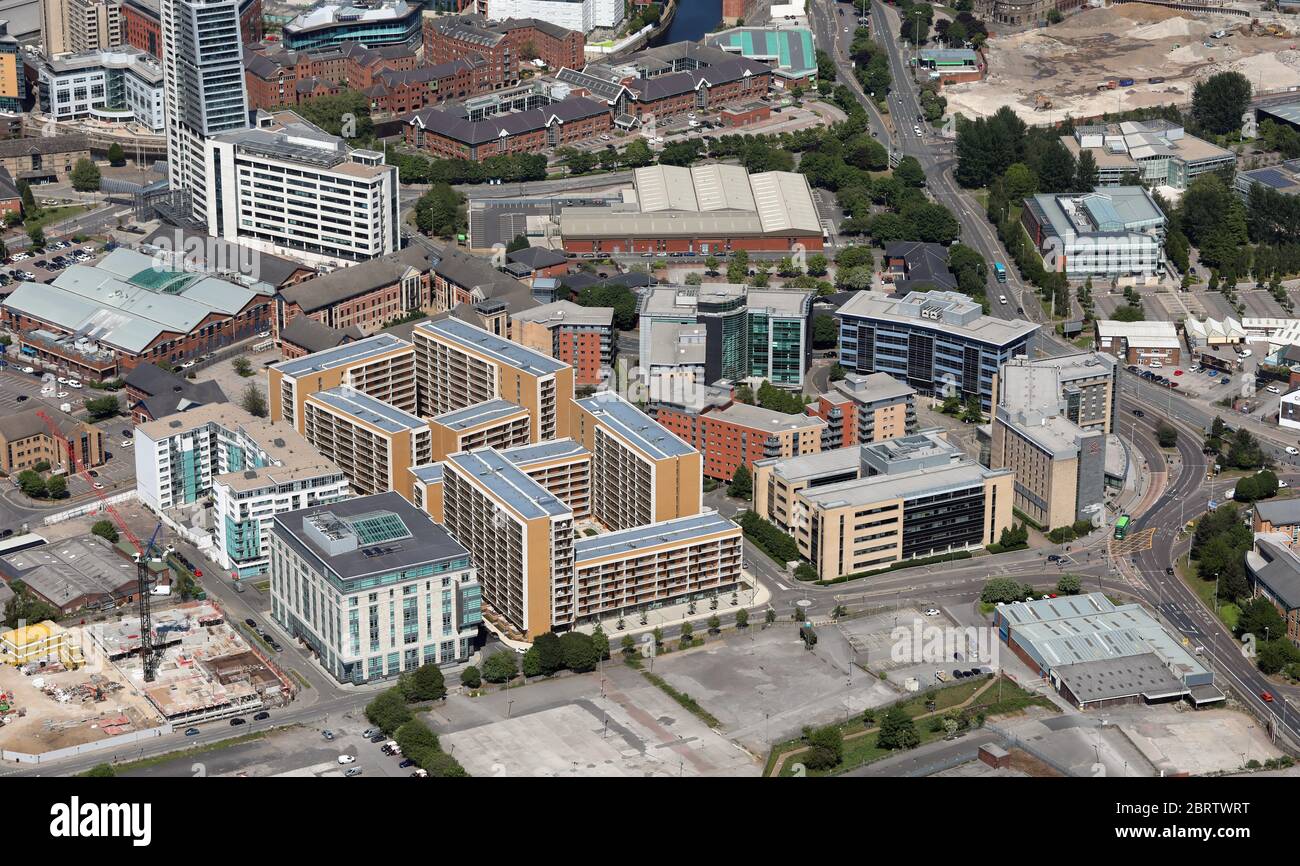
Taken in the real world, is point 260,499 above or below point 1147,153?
below

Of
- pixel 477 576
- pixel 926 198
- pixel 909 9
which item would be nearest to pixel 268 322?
pixel 477 576

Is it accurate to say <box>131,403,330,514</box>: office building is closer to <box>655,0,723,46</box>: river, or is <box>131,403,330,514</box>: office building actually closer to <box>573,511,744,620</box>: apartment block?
<box>573,511,744,620</box>: apartment block

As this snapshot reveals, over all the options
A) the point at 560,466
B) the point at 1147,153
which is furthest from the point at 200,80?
the point at 1147,153

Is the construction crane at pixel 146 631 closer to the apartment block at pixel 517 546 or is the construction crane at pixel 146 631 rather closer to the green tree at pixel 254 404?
the apartment block at pixel 517 546

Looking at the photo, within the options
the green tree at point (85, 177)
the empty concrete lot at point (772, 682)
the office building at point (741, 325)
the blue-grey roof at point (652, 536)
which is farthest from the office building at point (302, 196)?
the empty concrete lot at point (772, 682)

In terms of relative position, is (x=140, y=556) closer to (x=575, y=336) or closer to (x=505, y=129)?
(x=575, y=336)

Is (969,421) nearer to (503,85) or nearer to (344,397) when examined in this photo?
(344,397)
